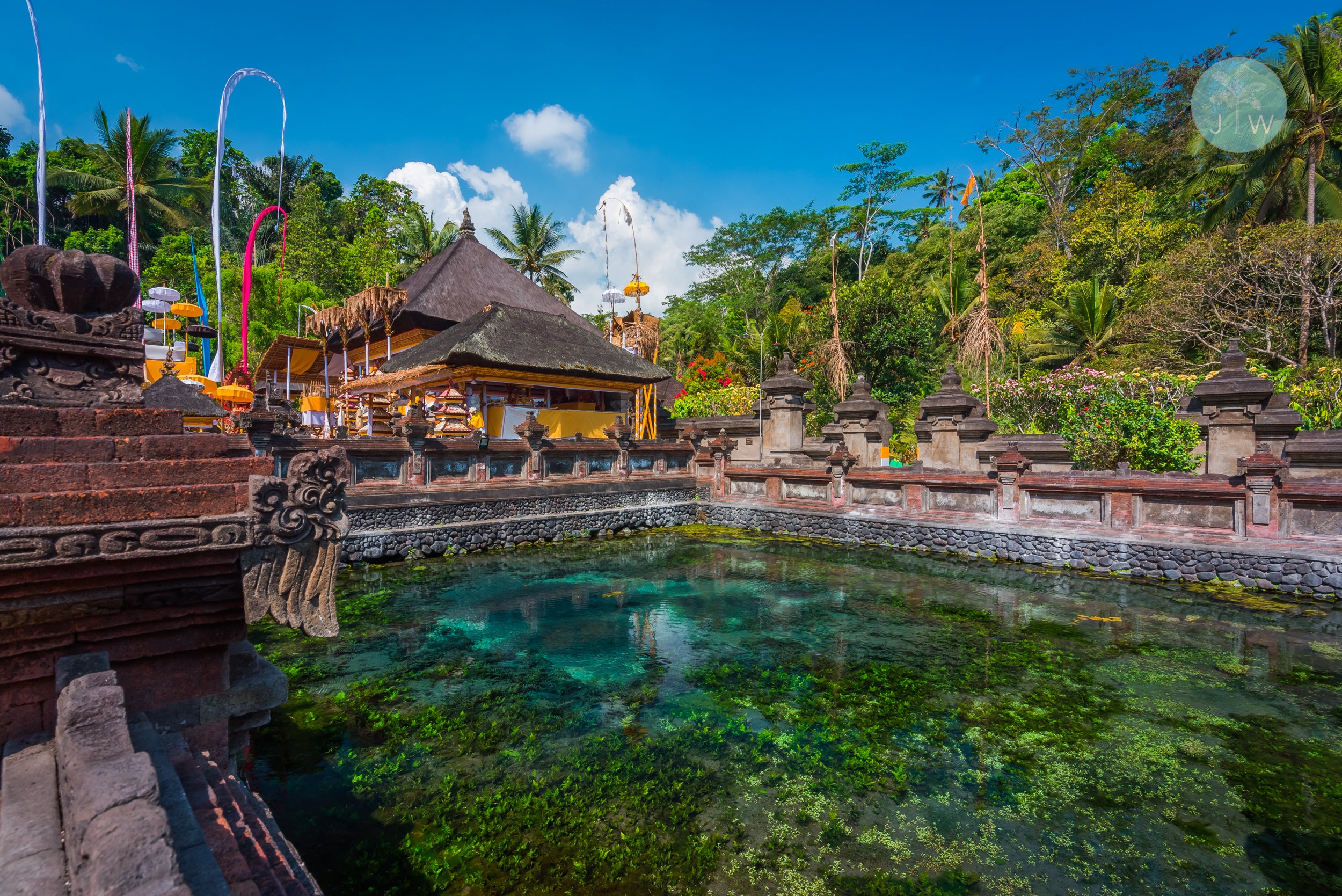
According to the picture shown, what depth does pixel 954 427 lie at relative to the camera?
1359 centimetres

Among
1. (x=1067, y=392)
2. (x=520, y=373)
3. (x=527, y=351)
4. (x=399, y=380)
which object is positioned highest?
(x=527, y=351)

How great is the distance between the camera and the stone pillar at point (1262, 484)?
8.62m

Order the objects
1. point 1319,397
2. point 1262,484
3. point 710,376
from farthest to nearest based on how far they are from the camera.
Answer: point 710,376 < point 1319,397 < point 1262,484

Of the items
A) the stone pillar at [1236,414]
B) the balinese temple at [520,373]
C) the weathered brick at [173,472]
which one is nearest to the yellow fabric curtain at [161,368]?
the balinese temple at [520,373]

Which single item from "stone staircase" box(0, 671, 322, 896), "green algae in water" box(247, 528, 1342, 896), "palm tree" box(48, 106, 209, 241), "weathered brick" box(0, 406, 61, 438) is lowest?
"green algae in water" box(247, 528, 1342, 896)

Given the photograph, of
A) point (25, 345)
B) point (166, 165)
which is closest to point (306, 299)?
point (166, 165)

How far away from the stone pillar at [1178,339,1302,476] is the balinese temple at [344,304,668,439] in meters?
13.2

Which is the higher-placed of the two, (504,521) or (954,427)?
(954,427)

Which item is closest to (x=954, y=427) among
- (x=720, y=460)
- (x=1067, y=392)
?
(x=1067, y=392)

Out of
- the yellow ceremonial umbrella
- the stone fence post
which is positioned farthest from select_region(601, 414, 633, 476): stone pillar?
the yellow ceremonial umbrella

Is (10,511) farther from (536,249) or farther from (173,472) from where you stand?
(536,249)

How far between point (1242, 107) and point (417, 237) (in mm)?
34757

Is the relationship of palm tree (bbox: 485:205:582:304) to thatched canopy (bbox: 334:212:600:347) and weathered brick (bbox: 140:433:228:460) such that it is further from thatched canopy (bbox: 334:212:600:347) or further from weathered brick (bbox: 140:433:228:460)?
weathered brick (bbox: 140:433:228:460)

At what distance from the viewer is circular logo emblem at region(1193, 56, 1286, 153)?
1817cm
